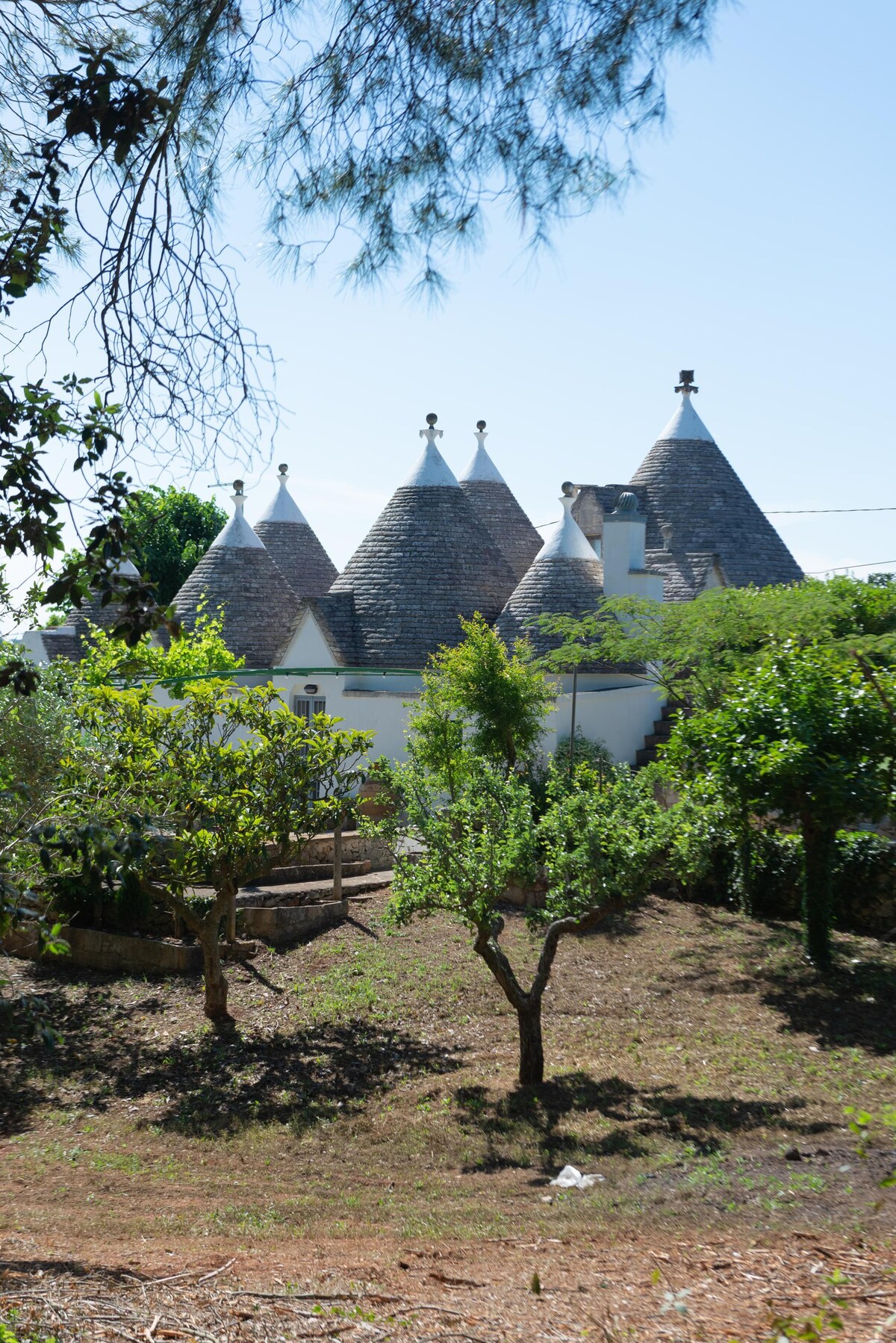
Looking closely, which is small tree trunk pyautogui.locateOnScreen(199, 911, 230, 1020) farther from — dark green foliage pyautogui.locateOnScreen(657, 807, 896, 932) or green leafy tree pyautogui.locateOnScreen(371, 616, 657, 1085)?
dark green foliage pyautogui.locateOnScreen(657, 807, 896, 932)

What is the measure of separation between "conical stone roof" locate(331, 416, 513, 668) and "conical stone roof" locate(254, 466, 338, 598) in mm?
4898

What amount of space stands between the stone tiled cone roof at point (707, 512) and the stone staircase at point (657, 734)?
285 centimetres

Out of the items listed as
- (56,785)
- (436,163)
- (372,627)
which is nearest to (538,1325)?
(436,163)

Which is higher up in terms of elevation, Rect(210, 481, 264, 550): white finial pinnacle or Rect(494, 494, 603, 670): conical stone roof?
Rect(210, 481, 264, 550): white finial pinnacle

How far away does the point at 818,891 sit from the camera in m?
11.9

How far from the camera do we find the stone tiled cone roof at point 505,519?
2583 cm

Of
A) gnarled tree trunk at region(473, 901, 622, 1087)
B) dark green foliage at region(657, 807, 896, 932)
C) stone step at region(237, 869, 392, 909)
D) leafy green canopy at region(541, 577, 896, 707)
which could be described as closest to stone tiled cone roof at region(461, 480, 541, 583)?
leafy green canopy at region(541, 577, 896, 707)

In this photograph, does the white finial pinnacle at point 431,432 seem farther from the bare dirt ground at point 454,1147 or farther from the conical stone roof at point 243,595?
the bare dirt ground at point 454,1147

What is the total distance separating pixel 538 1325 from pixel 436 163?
5.60 m

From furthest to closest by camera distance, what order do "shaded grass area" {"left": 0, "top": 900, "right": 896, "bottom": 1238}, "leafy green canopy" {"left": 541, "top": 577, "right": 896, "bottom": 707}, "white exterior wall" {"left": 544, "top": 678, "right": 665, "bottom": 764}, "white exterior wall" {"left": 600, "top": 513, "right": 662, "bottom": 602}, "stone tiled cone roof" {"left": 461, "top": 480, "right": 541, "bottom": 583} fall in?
"stone tiled cone roof" {"left": 461, "top": 480, "right": 541, "bottom": 583}
"white exterior wall" {"left": 600, "top": 513, "right": 662, "bottom": 602}
"white exterior wall" {"left": 544, "top": 678, "right": 665, "bottom": 764}
"leafy green canopy" {"left": 541, "top": 577, "right": 896, "bottom": 707}
"shaded grass area" {"left": 0, "top": 900, "right": 896, "bottom": 1238}

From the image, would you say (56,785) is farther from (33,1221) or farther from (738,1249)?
(738,1249)

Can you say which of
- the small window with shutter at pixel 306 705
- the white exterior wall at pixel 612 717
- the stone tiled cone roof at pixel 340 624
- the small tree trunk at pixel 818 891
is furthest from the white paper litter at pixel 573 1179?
the stone tiled cone roof at pixel 340 624

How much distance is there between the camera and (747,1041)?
33.8ft

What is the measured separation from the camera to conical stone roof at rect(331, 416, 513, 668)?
804 inches
